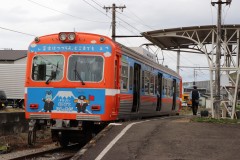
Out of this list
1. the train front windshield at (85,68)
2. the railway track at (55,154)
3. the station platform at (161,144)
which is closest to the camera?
the station platform at (161,144)

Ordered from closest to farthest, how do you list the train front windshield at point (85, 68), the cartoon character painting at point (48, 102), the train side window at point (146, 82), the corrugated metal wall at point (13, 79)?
1. the train front windshield at point (85, 68)
2. the cartoon character painting at point (48, 102)
3. the train side window at point (146, 82)
4. the corrugated metal wall at point (13, 79)

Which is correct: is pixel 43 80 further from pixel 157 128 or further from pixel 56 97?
pixel 157 128

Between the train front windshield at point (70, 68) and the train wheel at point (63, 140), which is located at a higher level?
the train front windshield at point (70, 68)

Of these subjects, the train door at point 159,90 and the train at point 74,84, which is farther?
the train door at point 159,90

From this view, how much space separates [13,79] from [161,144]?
90.1ft

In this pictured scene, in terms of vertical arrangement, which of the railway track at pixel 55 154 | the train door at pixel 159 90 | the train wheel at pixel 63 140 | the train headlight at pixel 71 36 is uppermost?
the train headlight at pixel 71 36

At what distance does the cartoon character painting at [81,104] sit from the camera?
11812 mm

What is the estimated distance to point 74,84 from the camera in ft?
39.3

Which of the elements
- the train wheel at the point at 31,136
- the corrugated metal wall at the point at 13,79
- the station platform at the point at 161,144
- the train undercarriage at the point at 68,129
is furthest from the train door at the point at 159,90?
the corrugated metal wall at the point at 13,79

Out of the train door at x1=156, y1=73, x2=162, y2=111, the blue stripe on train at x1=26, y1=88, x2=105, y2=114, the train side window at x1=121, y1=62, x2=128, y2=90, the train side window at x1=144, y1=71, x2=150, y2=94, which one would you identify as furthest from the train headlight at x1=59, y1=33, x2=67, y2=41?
the train door at x1=156, y1=73, x2=162, y2=111

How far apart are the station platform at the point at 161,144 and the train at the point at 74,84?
2.93ft

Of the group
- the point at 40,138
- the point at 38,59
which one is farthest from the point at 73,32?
the point at 40,138

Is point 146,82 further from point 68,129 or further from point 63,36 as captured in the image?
point 68,129

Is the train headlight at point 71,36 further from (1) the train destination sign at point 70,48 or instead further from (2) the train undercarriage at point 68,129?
(2) the train undercarriage at point 68,129
